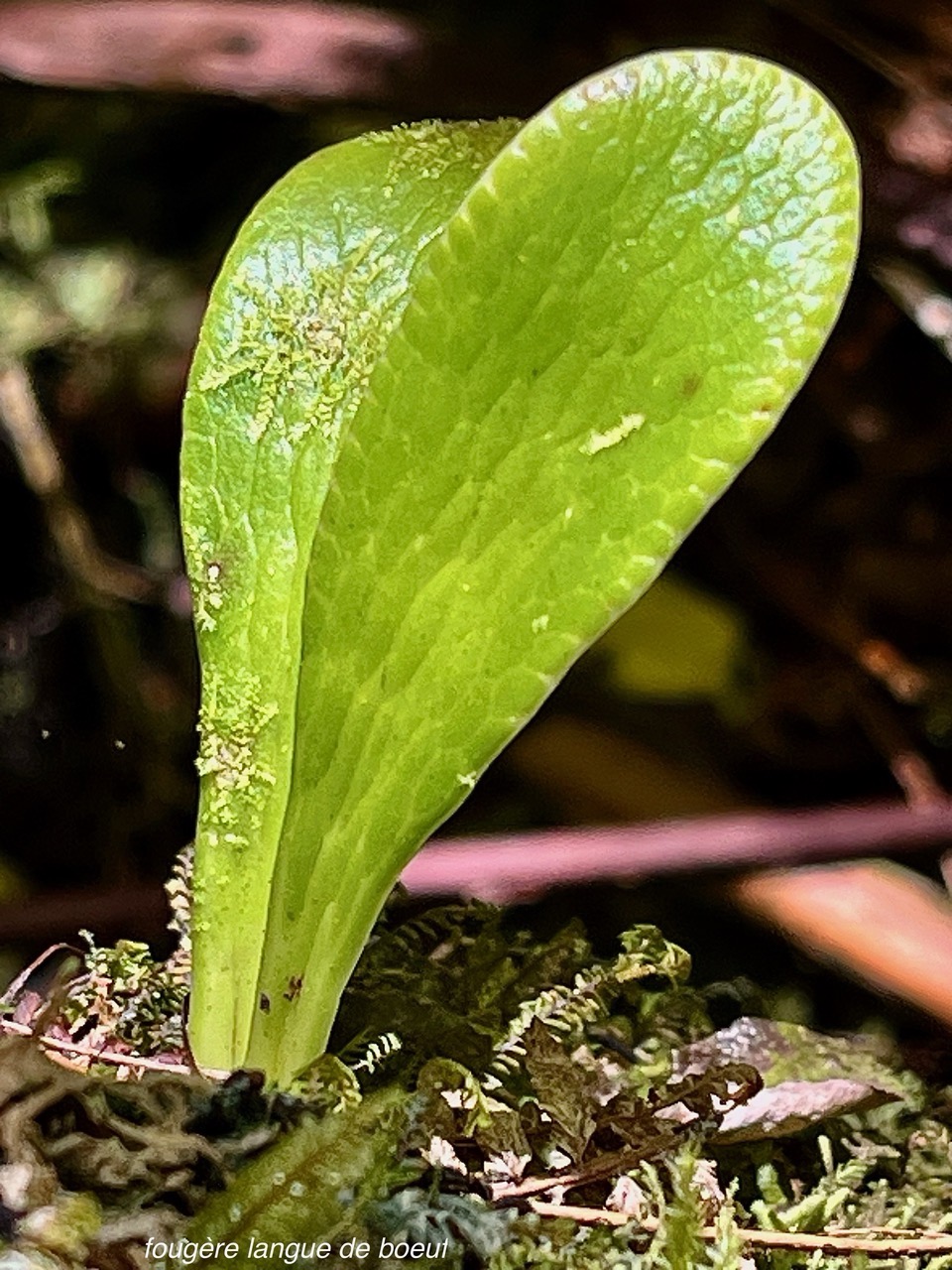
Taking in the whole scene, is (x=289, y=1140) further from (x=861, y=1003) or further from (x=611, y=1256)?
(x=861, y=1003)

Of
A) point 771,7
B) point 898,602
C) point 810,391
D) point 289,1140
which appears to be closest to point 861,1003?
point 898,602

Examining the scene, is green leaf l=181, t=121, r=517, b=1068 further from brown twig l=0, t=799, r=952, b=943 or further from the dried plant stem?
the dried plant stem

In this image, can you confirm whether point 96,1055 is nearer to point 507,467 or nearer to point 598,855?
point 507,467

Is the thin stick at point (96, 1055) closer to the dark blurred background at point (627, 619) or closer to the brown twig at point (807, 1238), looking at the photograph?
the brown twig at point (807, 1238)

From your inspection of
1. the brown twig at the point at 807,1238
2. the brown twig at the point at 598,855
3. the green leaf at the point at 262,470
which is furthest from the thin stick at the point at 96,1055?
the brown twig at the point at 598,855

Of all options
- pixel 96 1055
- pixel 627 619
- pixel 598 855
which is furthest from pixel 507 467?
pixel 627 619

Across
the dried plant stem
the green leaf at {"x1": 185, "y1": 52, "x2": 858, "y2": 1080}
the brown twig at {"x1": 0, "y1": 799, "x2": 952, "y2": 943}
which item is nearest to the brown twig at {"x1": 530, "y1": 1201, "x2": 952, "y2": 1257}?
the green leaf at {"x1": 185, "y1": 52, "x2": 858, "y2": 1080}
